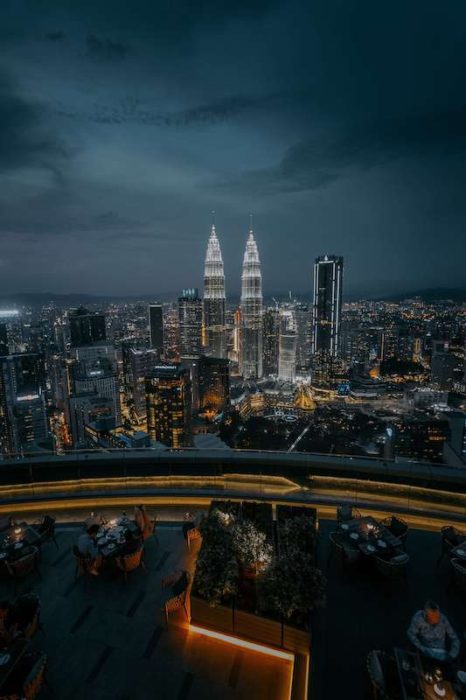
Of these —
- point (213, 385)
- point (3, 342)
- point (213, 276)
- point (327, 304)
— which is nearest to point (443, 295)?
point (327, 304)

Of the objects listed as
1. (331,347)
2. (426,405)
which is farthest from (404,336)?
(426,405)

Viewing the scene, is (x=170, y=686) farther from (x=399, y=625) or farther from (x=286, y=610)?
(x=399, y=625)

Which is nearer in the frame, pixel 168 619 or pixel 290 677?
pixel 290 677

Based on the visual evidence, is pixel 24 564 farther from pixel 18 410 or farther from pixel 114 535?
pixel 18 410

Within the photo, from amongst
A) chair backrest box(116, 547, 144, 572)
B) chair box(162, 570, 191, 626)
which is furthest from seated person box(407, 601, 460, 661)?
chair backrest box(116, 547, 144, 572)

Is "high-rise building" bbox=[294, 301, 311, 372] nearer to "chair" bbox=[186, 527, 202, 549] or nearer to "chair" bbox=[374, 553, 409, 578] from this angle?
"chair" bbox=[186, 527, 202, 549]

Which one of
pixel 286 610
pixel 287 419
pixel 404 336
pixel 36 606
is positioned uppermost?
pixel 286 610

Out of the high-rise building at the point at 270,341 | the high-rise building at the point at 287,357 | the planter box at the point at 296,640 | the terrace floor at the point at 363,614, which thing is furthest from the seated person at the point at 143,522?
the high-rise building at the point at 270,341
